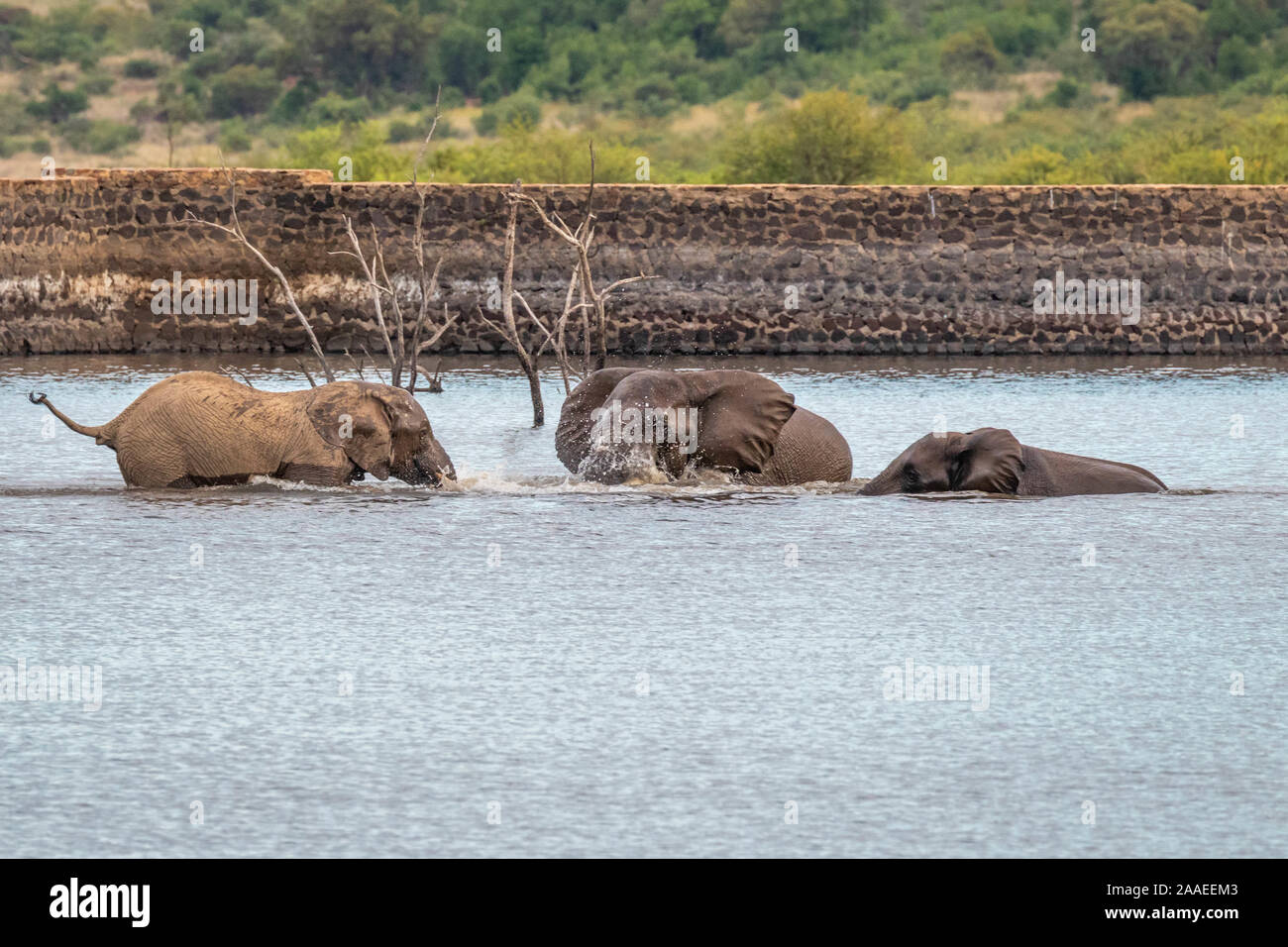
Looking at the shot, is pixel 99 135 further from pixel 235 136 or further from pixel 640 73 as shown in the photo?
pixel 640 73

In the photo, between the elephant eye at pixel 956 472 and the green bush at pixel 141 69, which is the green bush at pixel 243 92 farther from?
the elephant eye at pixel 956 472

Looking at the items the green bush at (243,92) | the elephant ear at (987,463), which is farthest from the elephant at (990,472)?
the green bush at (243,92)

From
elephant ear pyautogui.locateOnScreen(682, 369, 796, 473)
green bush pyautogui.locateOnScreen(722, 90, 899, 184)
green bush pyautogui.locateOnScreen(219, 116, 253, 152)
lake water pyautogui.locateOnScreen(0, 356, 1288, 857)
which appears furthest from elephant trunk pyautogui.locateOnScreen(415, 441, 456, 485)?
green bush pyautogui.locateOnScreen(219, 116, 253, 152)

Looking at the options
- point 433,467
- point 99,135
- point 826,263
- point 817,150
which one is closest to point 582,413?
point 433,467

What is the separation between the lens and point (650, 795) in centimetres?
712

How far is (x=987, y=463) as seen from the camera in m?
13.6

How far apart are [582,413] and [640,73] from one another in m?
64.0

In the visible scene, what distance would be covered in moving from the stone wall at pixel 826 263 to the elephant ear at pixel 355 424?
49.0ft

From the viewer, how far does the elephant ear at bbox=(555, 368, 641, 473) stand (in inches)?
555

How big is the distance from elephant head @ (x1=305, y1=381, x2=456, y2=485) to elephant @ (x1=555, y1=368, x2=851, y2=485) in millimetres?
1063

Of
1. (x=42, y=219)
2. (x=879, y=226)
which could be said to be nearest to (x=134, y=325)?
(x=42, y=219)
